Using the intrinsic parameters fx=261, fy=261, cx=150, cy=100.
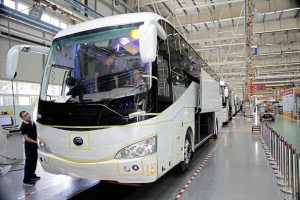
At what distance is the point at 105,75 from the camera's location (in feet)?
13.4

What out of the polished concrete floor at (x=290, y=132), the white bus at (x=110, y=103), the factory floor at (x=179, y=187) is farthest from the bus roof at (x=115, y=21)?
the polished concrete floor at (x=290, y=132)

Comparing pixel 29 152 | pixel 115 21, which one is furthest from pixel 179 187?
pixel 115 21

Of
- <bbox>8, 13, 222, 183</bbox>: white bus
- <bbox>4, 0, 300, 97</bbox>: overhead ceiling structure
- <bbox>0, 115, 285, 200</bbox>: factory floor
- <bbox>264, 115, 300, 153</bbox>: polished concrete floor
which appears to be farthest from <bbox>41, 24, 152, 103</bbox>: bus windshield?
<bbox>264, 115, 300, 153</bbox>: polished concrete floor

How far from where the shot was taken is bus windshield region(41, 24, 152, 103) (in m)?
3.94

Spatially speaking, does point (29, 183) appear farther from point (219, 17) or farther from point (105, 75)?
point (219, 17)

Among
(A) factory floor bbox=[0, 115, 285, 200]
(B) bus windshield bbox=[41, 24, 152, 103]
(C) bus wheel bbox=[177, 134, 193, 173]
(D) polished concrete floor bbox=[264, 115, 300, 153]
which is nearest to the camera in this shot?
(B) bus windshield bbox=[41, 24, 152, 103]

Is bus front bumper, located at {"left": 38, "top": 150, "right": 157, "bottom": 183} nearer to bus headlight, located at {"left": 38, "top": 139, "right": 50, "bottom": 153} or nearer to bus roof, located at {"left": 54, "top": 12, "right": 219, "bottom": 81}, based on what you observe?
bus headlight, located at {"left": 38, "top": 139, "right": 50, "bottom": 153}

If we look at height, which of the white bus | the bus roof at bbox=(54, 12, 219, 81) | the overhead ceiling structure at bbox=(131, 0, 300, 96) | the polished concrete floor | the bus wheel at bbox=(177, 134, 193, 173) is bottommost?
the polished concrete floor

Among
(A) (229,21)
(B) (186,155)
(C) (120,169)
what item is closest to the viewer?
(C) (120,169)

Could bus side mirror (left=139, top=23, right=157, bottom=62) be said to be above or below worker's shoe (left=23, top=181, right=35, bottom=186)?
above

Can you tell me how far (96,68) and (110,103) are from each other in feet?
2.55

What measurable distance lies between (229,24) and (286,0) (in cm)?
397

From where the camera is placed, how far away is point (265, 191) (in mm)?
4832

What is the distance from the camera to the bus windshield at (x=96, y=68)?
12.9 ft
